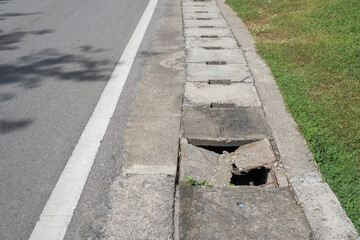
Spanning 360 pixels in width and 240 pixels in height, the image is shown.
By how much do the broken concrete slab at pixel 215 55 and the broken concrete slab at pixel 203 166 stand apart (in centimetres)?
225

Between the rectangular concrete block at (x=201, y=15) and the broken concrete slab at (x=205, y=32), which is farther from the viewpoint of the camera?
the rectangular concrete block at (x=201, y=15)

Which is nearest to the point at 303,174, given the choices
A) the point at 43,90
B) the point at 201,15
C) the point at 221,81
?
the point at 221,81

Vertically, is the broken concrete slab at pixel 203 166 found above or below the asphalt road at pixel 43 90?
below

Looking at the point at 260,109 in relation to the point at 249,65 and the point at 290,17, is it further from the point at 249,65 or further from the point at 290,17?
the point at 290,17

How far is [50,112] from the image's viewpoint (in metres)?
3.31

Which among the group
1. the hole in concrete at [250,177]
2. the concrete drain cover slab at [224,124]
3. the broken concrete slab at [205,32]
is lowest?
the hole in concrete at [250,177]

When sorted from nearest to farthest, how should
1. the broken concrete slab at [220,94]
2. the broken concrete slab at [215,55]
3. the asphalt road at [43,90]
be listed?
the asphalt road at [43,90] → the broken concrete slab at [220,94] → the broken concrete slab at [215,55]

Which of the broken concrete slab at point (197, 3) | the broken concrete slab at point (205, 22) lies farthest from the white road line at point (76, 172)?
the broken concrete slab at point (197, 3)

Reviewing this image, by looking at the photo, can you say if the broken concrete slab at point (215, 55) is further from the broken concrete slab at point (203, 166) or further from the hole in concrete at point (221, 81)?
the broken concrete slab at point (203, 166)

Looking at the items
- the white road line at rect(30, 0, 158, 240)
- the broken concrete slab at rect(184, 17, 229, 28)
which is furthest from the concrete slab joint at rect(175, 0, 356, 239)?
the broken concrete slab at rect(184, 17, 229, 28)

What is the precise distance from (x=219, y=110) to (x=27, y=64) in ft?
9.36

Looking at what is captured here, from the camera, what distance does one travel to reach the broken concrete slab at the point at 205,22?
6.95 m

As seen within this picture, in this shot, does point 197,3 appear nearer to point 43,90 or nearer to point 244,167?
point 43,90

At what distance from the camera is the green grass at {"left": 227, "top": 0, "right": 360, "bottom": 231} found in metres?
2.52
